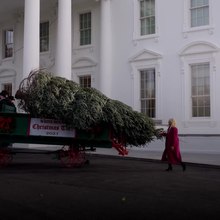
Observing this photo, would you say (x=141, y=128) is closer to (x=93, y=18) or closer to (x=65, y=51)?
(x=65, y=51)

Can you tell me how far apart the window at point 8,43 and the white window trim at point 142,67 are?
9.64 m

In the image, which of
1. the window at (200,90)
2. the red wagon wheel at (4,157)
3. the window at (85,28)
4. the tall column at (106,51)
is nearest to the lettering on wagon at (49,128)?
Answer: the red wagon wheel at (4,157)

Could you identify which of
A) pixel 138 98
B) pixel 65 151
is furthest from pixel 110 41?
pixel 65 151

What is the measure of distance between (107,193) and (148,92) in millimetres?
14586

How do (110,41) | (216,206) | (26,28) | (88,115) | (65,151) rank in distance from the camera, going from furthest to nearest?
(110,41) → (26,28) → (65,151) → (88,115) → (216,206)

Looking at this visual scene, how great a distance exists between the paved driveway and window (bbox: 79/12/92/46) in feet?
43.1

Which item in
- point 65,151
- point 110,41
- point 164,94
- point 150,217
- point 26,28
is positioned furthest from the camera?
point 110,41

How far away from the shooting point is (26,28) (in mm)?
20609

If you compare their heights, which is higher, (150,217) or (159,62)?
(159,62)

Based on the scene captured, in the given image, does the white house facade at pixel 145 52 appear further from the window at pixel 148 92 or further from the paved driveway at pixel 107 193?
the paved driveway at pixel 107 193

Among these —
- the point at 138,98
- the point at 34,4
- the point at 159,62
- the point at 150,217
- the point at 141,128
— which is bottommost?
the point at 150,217

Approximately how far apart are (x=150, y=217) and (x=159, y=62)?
16.4 m

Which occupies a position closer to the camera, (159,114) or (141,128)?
(141,128)

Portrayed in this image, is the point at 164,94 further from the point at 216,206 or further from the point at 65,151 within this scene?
the point at 216,206
